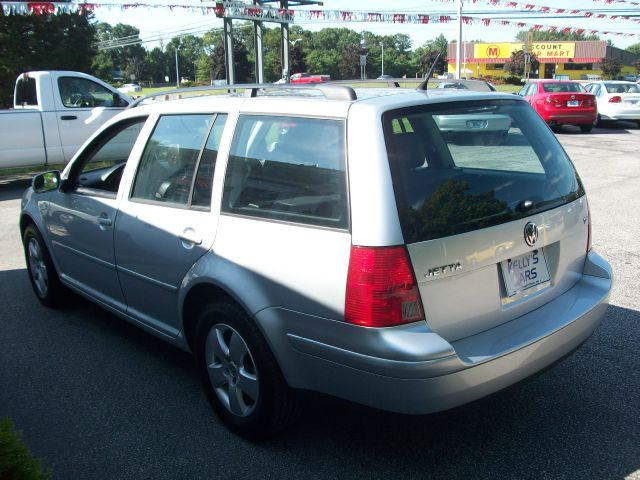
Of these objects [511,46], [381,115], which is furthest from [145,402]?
[511,46]

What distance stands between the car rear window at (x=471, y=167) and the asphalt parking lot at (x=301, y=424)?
819 mm

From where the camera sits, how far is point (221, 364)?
10.6 feet

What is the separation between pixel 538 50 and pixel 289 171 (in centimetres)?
10251

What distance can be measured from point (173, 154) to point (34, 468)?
2.10m

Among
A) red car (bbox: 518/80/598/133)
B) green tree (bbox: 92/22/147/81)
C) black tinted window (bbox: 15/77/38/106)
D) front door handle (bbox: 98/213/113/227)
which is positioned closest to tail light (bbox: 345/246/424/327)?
front door handle (bbox: 98/213/113/227)

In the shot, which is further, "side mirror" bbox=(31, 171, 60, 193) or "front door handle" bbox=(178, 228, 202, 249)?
"side mirror" bbox=(31, 171, 60, 193)

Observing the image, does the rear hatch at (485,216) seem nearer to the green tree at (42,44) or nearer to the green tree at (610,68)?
the green tree at (42,44)

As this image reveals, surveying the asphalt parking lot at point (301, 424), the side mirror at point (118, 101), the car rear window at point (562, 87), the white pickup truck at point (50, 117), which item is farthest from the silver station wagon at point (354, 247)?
the car rear window at point (562, 87)

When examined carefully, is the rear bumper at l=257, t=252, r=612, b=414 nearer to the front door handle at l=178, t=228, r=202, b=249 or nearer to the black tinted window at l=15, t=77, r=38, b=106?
the front door handle at l=178, t=228, r=202, b=249

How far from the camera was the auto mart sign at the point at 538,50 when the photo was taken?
94375mm

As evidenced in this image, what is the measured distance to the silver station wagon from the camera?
8.27 feet

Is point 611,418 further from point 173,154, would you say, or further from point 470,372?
point 173,154

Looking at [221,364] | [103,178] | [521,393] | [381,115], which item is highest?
[381,115]

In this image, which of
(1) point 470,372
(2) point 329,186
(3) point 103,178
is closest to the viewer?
(1) point 470,372
